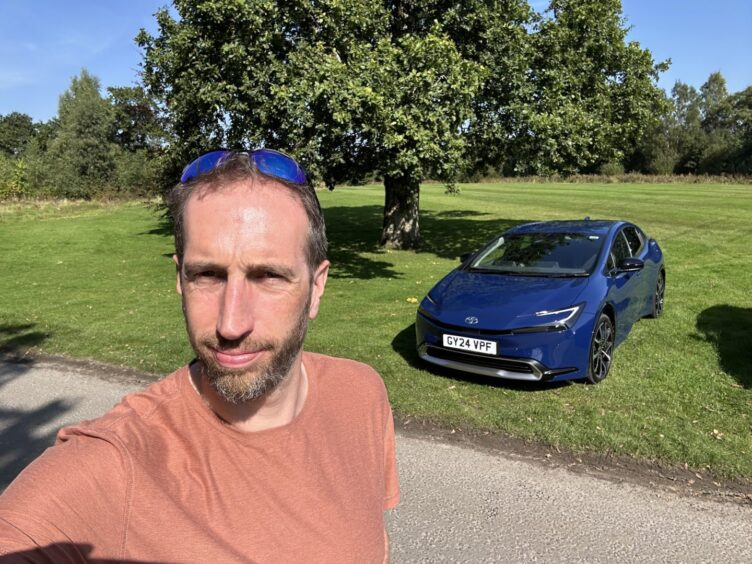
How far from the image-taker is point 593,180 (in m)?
64.0

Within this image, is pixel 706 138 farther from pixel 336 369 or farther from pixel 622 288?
pixel 336 369

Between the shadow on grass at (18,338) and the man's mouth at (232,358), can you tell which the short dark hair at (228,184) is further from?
the shadow on grass at (18,338)

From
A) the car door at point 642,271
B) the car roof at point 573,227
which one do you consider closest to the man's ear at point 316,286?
the car roof at point 573,227

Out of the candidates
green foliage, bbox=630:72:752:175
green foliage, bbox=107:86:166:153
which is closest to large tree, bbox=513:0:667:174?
green foliage, bbox=107:86:166:153

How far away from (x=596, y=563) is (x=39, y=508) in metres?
2.91

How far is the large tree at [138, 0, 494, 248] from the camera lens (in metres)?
9.62

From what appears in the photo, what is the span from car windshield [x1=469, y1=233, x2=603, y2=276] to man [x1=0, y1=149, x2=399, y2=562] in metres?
5.32

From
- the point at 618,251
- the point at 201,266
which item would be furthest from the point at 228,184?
the point at 618,251

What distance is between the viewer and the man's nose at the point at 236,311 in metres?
Answer: 1.25

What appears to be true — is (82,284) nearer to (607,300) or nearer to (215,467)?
(607,300)

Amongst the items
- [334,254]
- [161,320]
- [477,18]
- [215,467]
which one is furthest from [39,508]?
[334,254]

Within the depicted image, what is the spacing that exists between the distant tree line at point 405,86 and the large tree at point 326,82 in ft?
0.10

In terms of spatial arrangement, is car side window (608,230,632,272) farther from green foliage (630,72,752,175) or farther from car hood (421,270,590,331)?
green foliage (630,72,752,175)

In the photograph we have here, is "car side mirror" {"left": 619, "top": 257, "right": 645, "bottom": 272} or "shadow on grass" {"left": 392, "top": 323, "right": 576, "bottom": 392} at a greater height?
"car side mirror" {"left": 619, "top": 257, "right": 645, "bottom": 272}
